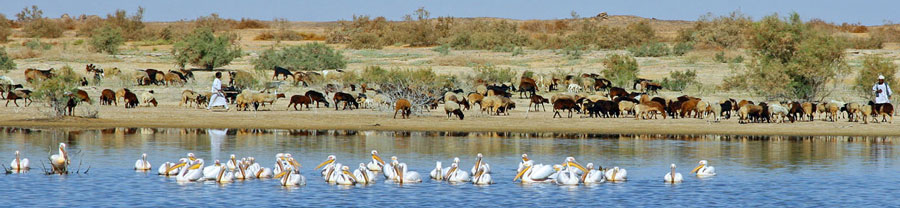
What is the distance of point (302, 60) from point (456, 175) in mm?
26954

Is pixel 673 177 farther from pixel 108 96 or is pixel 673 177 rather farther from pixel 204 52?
pixel 204 52

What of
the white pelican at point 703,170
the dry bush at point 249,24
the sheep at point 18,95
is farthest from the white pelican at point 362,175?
the dry bush at point 249,24

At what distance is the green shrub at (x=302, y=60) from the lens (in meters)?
41.5

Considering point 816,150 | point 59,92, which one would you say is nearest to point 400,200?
point 816,150

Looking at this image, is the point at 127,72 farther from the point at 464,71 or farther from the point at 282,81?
the point at 464,71

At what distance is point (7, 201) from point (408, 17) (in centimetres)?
5494

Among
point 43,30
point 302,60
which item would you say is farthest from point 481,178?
point 43,30

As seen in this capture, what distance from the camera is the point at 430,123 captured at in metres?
25.6

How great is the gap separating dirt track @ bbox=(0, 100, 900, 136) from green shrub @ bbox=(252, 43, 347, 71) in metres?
13.8

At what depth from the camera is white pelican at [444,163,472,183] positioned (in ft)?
52.4

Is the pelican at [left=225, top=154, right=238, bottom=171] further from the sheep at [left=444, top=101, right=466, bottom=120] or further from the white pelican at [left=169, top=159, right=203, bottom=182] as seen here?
the sheep at [left=444, top=101, right=466, bottom=120]

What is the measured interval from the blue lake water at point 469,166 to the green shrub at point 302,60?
1716cm

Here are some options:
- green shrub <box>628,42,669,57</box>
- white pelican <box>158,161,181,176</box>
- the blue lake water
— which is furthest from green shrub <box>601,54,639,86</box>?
white pelican <box>158,161,181,176</box>

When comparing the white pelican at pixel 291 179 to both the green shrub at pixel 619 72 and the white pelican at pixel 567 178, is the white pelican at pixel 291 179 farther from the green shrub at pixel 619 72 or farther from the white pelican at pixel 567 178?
the green shrub at pixel 619 72
